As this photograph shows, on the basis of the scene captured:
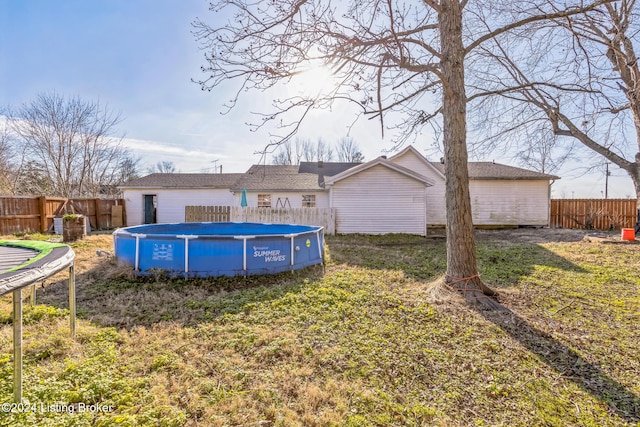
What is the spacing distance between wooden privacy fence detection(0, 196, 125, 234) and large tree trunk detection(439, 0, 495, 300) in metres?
16.8

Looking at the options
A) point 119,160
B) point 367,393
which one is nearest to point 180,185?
point 119,160

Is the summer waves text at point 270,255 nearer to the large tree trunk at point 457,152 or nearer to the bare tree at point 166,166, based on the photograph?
the large tree trunk at point 457,152

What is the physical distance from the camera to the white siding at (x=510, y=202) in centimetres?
1812

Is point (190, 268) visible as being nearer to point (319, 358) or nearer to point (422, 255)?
point (319, 358)

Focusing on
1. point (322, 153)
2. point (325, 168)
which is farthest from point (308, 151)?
point (325, 168)

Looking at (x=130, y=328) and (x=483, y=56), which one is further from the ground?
(x=483, y=56)

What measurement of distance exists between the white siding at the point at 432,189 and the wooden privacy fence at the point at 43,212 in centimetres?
1801

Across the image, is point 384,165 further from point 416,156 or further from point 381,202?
point 416,156

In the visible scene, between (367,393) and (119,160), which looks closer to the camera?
(367,393)

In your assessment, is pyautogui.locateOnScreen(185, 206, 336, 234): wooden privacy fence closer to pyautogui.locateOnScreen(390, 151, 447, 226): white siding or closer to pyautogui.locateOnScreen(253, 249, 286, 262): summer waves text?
pyautogui.locateOnScreen(390, 151, 447, 226): white siding

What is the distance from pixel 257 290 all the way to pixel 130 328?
7.10 ft

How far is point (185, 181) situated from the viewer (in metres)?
19.9

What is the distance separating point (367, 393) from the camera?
8.55ft

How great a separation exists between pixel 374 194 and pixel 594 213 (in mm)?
14598
